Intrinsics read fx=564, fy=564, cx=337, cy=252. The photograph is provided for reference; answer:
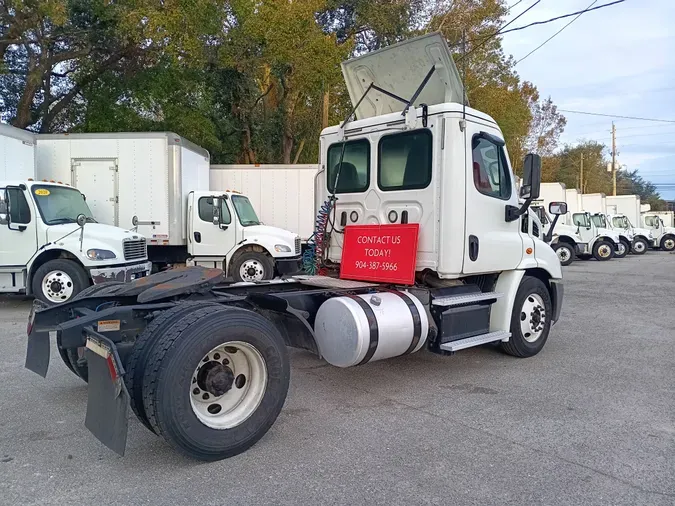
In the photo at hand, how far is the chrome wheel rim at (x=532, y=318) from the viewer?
6.61 meters

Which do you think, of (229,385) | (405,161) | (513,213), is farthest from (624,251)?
(229,385)

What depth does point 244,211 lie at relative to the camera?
43.3 ft

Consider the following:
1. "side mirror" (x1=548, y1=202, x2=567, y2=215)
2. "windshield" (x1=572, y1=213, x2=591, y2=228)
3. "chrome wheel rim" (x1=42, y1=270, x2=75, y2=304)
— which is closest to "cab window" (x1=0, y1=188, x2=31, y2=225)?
"chrome wheel rim" (x1=42, y1=270, x2=75, y2=304)

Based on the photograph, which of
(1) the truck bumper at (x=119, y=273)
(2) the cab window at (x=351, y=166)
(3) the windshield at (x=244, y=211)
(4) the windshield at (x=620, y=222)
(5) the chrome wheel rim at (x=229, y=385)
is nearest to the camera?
(5) the chrome wheel rim at (x=229, y=385)

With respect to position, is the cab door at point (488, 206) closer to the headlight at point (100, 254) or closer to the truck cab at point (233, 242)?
the headlight at point (100, 254)

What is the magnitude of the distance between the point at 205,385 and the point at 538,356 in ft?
14.5

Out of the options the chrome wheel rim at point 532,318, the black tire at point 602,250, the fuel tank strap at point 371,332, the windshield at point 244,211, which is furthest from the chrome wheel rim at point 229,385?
the black tire at point 602,250

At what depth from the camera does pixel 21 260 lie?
989cm

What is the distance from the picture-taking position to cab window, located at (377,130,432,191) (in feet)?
19.0

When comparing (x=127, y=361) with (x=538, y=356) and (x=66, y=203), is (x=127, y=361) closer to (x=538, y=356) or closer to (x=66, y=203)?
(x=538, y=356)

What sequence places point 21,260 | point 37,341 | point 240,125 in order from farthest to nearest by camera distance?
point 240,125 → point 21,260 → point 37,341

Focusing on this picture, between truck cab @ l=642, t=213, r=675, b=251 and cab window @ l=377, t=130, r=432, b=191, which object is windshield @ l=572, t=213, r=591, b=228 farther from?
cab window @ l=377, t=130, r=432, b=191

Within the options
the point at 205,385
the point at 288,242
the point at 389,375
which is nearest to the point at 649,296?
the point at 288,242

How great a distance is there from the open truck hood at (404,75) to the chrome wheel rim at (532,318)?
2496 millimetres
